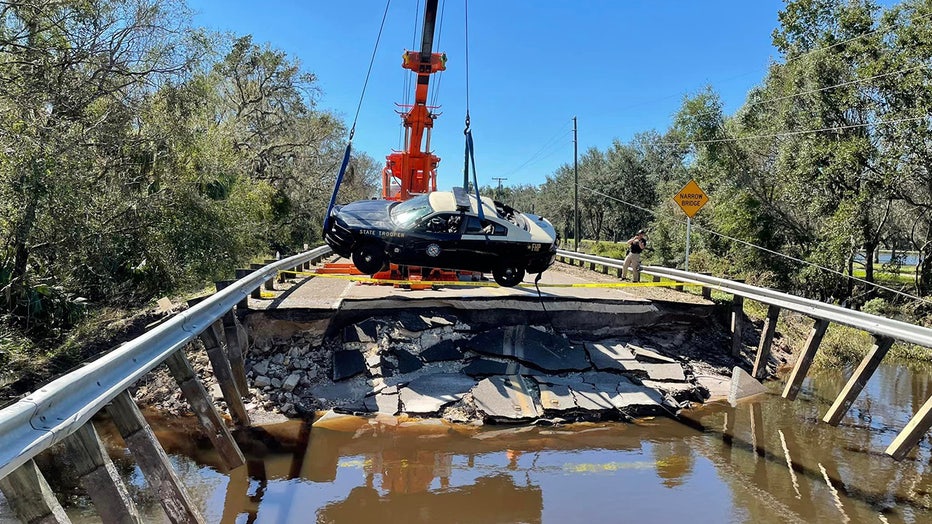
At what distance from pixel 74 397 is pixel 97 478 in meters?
0.48

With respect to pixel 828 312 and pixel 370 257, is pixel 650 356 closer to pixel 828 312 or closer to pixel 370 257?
pixel 828 312

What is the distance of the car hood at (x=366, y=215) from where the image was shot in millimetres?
9390

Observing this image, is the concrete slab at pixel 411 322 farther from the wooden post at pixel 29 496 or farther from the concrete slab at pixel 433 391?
the wooden post at pixel 29 496

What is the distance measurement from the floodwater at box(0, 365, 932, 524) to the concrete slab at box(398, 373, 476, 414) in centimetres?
44

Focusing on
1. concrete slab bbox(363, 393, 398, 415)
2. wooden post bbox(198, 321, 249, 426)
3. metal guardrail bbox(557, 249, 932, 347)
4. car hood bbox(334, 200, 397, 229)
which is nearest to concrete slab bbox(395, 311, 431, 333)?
concrete slab bbox(363, 393, 398, 415)

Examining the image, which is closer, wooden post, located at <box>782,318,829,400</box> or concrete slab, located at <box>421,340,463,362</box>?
wooden post, located at <box>782,318,829,400</box>

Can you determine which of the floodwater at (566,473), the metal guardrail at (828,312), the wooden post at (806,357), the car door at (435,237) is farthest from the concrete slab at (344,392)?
the metal guardrail at (828,312)

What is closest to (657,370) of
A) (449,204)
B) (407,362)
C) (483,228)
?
(483,228)

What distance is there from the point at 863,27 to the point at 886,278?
11756 mm

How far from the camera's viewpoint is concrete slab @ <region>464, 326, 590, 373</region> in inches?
377

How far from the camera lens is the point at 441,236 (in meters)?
9.28

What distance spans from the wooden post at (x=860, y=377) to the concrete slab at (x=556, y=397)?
3.50 m

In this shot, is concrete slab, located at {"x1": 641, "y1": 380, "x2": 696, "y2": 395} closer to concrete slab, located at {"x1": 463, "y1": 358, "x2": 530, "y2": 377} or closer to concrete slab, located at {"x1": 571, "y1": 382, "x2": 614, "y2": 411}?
concrete slab, located at {"x1": 571, "y1": 382, "x2": 614, "y2": 411}

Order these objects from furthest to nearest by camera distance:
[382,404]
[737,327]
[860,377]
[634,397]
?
[737,327]
[634,397]
[382,404]
[860,377]
